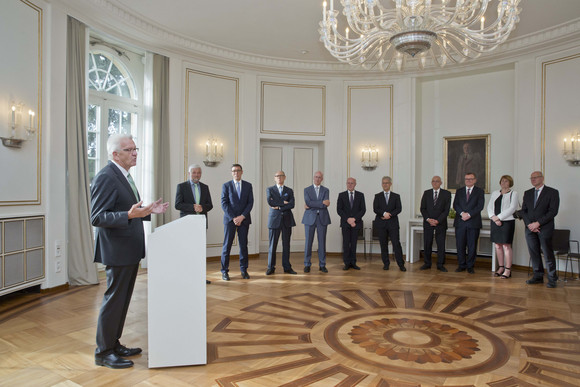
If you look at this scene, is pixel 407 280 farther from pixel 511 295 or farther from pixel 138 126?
pixel 138 126

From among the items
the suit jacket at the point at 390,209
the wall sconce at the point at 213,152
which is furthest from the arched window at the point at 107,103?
the suit jacket at the point at 390,209

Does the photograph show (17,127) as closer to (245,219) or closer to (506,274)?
(245,219)

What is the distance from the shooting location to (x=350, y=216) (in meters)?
6.59

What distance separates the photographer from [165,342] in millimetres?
2734

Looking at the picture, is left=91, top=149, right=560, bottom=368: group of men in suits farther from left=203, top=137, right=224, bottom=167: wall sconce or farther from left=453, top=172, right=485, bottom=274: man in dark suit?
left=203, top=137, right=224, bottom=167: wall sconce

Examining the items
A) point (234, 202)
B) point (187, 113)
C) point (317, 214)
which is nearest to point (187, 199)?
point (234, 202)

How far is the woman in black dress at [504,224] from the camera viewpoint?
19.3 feet

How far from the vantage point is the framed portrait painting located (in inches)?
285

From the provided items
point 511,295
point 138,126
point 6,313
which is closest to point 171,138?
point 138,126

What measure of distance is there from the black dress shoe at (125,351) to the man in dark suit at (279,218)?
121 inches

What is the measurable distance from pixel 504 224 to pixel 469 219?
1.67 feet

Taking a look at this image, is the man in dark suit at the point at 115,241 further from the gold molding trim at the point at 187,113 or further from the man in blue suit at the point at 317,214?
the gold molding trim at the point at 187,113

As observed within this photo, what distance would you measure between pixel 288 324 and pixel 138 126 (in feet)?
14.6

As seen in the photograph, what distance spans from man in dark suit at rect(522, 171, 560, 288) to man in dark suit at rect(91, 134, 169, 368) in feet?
16.5
